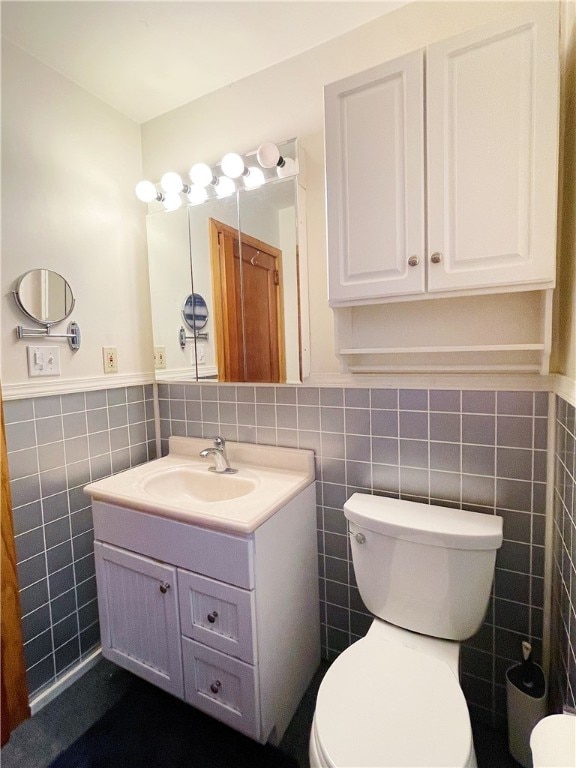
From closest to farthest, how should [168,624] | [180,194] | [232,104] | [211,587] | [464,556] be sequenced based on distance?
1. [464,556]
2. [211,587]
3. [168,624]
4. [232,104]
5. [180,194]

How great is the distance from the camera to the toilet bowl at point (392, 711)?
77 centimetres

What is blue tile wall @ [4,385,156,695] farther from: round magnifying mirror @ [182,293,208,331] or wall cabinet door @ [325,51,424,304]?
wall cabinet door @ [325,51,424,304]

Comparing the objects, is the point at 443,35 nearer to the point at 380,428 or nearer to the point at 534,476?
the point at 380,428

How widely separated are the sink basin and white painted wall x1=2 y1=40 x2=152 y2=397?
19.0 inches

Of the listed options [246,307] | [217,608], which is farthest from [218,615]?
[246,307]

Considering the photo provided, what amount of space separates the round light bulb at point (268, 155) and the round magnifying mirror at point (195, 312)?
596mm

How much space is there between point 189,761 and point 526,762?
103cm

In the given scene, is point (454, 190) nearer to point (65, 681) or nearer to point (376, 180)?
point (376, 180)

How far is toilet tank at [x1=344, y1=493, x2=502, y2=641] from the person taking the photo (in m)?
1.05

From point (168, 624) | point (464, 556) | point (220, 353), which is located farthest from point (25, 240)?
point (464, 556)

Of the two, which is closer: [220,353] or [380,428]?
[380,428]

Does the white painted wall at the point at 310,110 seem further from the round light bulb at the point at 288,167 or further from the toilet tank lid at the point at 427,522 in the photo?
the toilet tank lid at the point at 427,522

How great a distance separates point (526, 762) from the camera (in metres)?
1.11

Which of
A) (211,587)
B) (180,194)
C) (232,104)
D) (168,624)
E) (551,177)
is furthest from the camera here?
(180,194)
